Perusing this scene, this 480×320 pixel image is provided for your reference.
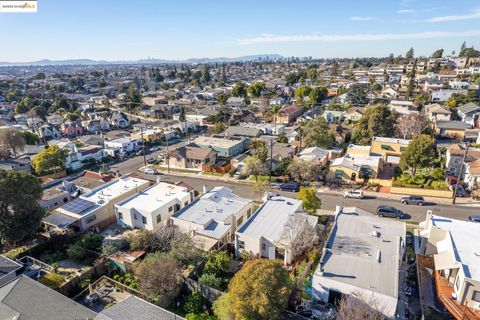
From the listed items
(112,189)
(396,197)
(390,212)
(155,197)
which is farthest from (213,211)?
(396,197)

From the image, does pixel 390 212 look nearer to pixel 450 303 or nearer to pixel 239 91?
pixel 450 303

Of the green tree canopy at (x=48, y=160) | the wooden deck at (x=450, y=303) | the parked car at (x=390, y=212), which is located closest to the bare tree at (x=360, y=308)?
the wooden deck at (x=450, y=303)

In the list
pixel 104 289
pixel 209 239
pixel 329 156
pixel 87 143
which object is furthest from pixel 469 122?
pixel 87 143

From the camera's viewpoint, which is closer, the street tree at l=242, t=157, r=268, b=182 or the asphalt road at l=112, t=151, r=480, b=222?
the asphalt road at l=112, t=151, r=480, b=222

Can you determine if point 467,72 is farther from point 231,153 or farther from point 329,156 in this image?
point 231,153

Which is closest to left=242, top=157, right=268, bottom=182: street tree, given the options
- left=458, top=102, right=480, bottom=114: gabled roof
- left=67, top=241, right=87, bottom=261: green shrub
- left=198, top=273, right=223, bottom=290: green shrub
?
left=198, top=273, right=223, bottom=290: green shrub

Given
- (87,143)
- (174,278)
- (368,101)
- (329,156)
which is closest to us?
(174,278)

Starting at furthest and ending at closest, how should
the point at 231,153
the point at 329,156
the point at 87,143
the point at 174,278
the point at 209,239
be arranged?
the point at 87,143
the point at 231,153
the point at 329,156
the point at 209,239
the point at 174,278

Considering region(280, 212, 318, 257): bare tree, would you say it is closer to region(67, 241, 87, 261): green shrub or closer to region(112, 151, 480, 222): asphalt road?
region(112, 151, 480, 222): asphalt road

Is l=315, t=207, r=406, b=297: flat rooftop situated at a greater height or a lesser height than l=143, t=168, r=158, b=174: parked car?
greater
